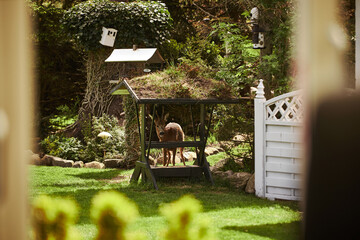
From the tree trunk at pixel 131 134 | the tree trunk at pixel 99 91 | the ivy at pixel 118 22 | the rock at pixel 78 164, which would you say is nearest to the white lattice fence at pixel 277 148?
the tree trunk at pixel 131 134

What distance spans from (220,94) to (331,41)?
478cm

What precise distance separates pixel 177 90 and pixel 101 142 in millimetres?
3444

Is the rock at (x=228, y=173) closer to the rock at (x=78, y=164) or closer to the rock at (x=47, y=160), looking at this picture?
the rock at (x=78, y=164)

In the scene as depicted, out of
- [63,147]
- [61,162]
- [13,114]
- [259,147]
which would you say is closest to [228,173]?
[259,147]

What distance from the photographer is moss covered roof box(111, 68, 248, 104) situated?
5.50 metres

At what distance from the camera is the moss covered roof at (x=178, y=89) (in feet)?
18.1

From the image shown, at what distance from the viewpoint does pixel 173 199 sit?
16.6 feet

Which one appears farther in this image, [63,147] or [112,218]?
[63,147]

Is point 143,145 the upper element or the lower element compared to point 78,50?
lower

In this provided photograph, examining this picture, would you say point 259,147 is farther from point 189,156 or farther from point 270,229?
point 189,156

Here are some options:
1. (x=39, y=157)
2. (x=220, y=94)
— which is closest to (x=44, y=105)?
(x=39, y=157)

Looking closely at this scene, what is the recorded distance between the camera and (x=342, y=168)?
3.32 feet

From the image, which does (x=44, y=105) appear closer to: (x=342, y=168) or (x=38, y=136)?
(x=38, y=136)

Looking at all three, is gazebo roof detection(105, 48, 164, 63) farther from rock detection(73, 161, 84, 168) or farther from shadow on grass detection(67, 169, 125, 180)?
rock detection(73, 161, 84, 168)
